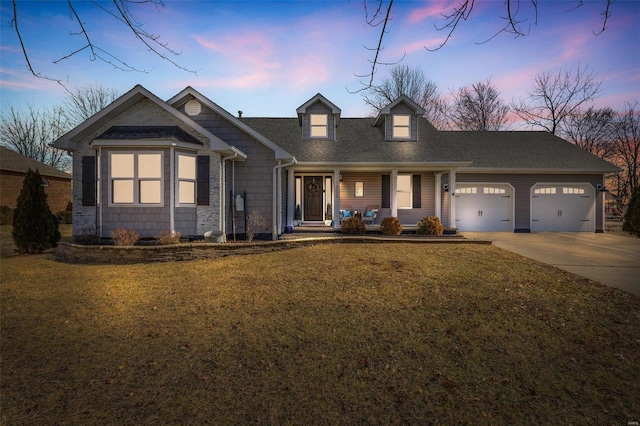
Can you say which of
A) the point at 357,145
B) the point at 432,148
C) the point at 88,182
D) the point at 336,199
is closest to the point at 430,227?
the point at 336,199

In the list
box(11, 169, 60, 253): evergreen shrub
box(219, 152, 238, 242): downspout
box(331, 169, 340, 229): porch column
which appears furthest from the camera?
box(331, 169, 340, 229): porch column

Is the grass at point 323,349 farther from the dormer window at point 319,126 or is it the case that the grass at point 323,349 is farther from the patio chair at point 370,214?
the dormer window at point 319,126

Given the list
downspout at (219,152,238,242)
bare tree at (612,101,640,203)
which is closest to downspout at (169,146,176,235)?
downspout at (219,152,238,242)

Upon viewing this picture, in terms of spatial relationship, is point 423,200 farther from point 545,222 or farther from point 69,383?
point 69,383

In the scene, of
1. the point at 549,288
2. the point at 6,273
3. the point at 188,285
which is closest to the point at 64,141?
the point at 6,273

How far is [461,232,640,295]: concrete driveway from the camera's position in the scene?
702 centimetres

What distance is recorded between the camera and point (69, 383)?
3.53m

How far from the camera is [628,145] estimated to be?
30.9m

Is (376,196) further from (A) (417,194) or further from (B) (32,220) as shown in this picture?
(B) (32,220)

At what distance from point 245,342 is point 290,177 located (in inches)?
414

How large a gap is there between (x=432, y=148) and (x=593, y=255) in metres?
7.39

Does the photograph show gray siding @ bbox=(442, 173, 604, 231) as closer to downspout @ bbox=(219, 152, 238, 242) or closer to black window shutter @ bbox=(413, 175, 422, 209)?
black window shutter @ bbox=(413, 175, 422, 209)

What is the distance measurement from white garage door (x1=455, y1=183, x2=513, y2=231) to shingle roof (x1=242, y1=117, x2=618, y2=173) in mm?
1162

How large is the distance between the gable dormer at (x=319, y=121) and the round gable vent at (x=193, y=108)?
15.4ft
